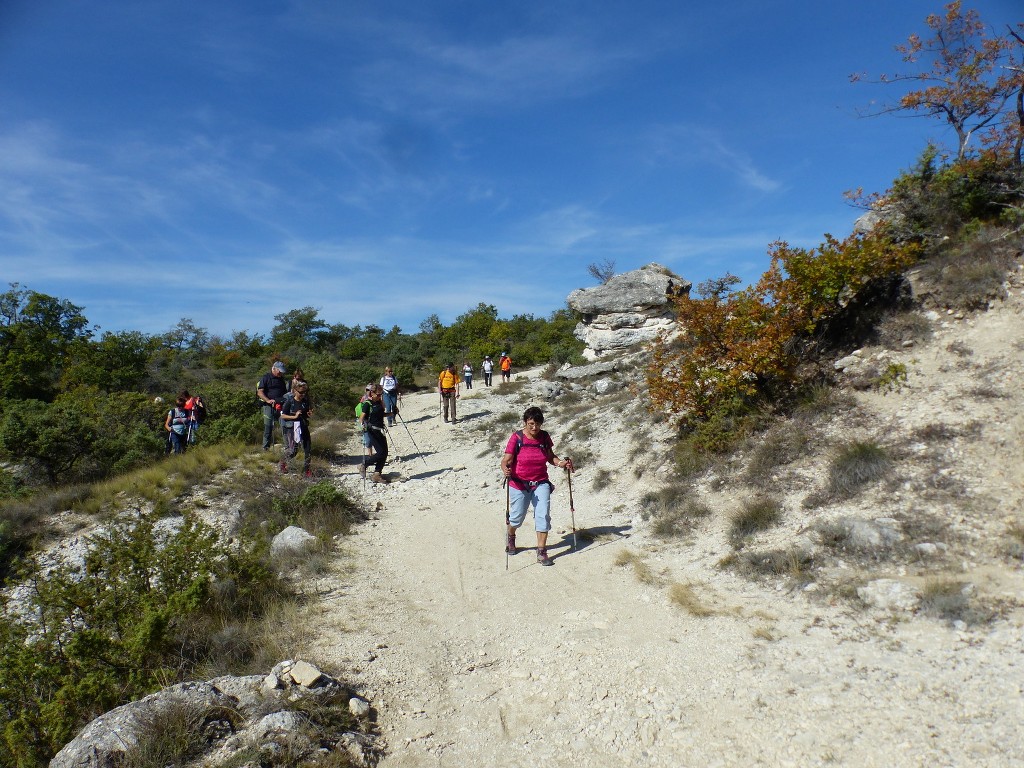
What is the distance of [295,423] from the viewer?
11727 mm

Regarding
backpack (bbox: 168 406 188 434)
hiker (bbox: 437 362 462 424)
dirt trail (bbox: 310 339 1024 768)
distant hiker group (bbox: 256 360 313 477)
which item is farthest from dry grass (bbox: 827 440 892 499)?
backpack (bbox: 168 406 188 434)

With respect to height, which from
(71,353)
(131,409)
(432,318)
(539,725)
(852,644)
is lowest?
(539,725)

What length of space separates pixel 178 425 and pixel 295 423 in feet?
12.9

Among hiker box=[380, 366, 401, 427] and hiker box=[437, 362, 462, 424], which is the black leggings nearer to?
hiker box=[380, 366, 401, 427]

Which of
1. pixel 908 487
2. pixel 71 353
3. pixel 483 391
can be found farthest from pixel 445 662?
pixel 71 353

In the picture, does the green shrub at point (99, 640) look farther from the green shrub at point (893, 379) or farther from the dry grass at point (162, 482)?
the green shrub at point (893, 379)

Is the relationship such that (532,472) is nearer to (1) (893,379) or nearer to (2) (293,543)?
(2) (293,543)

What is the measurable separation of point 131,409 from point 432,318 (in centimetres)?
4158

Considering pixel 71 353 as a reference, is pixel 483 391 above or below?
below

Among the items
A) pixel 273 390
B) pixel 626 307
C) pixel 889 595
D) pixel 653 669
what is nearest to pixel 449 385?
pixel 273 390

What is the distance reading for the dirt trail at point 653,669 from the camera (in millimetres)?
3490

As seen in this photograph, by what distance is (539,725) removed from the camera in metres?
3.98

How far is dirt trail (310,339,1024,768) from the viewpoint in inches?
137

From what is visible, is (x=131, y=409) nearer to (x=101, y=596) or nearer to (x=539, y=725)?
(x=101, y=596)
